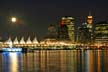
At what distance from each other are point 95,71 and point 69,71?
3.08m

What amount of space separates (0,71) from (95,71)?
35.1ft

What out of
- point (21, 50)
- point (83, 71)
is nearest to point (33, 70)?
point (83, 71)

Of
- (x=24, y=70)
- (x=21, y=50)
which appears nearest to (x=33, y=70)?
(x=24, y=70)

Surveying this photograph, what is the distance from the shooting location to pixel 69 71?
2287 inches

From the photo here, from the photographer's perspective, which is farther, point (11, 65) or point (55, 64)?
point (55, 64)

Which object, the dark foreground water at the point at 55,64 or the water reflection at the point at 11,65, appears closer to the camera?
the dark foreground water at the point at 55,64

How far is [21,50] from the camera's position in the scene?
16162cm

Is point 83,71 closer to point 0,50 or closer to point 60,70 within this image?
point 60,70

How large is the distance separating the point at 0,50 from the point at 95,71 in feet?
358

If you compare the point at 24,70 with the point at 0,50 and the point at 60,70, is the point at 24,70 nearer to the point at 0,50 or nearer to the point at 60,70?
the point at 60,70

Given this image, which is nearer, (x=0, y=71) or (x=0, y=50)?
(x=0, y=71)

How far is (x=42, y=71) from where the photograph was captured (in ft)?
191

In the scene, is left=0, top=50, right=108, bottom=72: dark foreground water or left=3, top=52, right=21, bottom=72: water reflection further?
left=3, top=52, right=21, bottom=72: water reflection

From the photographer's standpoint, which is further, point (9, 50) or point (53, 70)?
point (9, 50)
